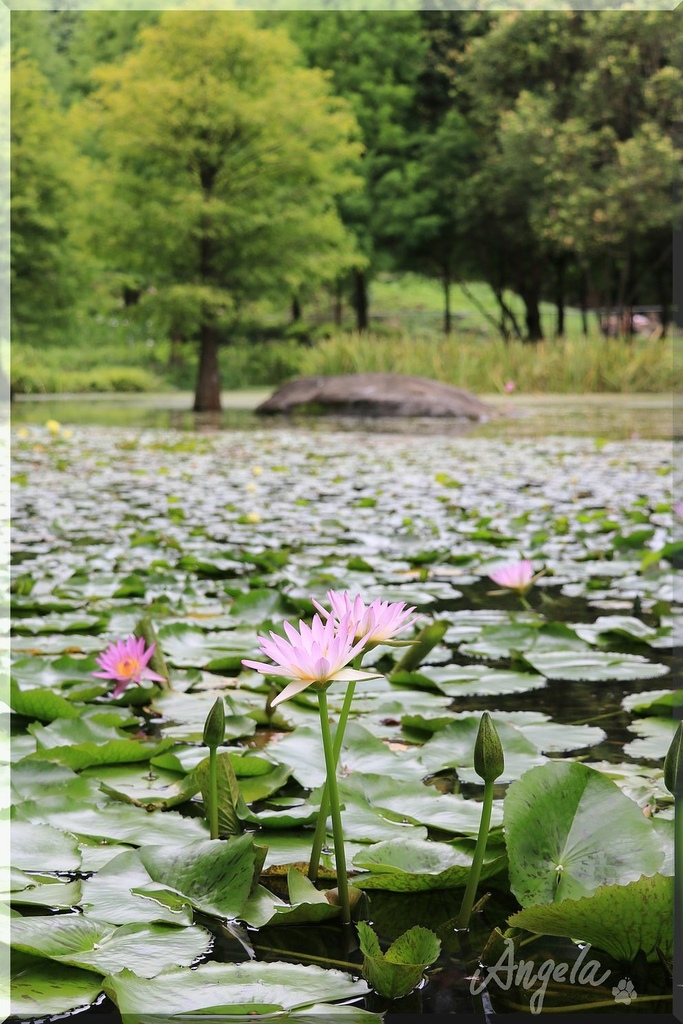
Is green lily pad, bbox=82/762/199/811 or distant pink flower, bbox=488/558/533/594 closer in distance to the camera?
green lily pad, bbox=82/762/199/811

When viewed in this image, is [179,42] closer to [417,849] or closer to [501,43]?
[501,43]

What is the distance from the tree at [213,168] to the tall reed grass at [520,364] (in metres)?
1.02

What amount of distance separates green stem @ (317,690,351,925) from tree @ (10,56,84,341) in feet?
30.0

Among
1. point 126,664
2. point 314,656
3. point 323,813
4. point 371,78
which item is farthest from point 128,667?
point 371,78

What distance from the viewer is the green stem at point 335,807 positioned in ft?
1.49

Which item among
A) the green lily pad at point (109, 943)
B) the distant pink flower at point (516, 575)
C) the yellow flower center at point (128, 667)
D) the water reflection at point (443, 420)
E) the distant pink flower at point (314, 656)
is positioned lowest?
the green lily pad at point (109, 943)

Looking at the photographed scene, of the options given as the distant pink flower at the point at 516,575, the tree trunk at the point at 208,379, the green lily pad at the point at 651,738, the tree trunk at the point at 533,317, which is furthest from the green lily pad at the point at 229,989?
the tree trunk at the point at 533,317

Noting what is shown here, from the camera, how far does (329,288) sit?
16.1 m

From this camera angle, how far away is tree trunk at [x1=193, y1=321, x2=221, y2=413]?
852cm

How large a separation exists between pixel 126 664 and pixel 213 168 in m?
8.23

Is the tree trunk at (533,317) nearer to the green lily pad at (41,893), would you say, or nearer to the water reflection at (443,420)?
the water reflection at (443,420)

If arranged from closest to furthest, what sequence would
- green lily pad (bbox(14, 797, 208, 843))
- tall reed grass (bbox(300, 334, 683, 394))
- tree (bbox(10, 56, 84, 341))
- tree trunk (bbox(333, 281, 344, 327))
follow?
green lily pad (bbox(14, 797, 208, 843)) → tree (bbox(10, 56, 84, 341)) → tall reed grass (bbox(300, 334, 683, 394)) → tree trunk (bbox(333, 281, 344, 327))

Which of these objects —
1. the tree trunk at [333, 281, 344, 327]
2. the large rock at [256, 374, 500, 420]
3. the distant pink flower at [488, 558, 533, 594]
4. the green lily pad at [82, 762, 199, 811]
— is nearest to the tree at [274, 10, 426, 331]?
the tree trunk at [333, 281, 344, 327]

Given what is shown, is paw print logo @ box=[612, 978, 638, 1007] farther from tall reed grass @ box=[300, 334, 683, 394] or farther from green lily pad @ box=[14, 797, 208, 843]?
tall reed grass @ box=[300, 334, 683, 394]
